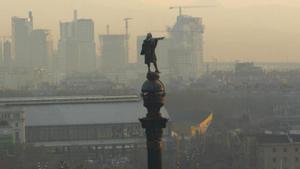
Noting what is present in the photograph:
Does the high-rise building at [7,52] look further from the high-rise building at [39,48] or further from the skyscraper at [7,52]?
the high-rise building at [39,48]

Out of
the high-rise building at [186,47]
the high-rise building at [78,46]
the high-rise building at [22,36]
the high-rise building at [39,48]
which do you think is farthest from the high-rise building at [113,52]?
the high-rise building at [22,36]

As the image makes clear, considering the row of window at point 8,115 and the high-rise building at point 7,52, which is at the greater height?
the high-rise building at point 7,52

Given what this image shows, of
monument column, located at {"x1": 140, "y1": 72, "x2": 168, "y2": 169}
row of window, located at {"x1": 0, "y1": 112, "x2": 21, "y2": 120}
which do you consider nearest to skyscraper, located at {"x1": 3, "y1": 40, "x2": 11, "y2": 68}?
row of window, located at {"x1": 0, "y1": 112, "x2": 21, "y2": 120}

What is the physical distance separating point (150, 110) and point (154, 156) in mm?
241

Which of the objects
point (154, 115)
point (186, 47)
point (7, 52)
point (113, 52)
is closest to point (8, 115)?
point (154, 115)

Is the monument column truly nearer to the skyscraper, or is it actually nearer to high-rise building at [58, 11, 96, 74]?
high-rise building at [58, 11, 96, 74]

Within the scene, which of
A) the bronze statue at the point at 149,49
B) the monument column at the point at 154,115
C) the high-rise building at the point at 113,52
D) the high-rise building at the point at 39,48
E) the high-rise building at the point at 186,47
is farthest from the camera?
the high-rise building at the point at 113,52

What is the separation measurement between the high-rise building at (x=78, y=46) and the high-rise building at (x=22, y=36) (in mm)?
5601

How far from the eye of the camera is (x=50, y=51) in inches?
5866

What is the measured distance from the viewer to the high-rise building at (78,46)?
146m

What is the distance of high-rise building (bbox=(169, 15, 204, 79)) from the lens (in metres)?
134

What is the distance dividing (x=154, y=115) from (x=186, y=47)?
13614 centimetres

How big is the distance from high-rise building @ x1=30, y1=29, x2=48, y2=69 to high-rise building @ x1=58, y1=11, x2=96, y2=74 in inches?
123

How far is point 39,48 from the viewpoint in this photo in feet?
474
